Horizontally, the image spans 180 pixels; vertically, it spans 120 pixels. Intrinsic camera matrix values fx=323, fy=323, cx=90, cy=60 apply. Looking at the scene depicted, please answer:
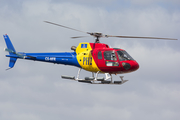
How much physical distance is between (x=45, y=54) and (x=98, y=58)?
7359 millimetres

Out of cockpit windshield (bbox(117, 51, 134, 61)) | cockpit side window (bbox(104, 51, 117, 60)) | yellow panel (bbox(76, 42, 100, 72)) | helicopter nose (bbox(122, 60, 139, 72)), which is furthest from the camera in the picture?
yellow panel (bbox(76, 42, 100, 72))

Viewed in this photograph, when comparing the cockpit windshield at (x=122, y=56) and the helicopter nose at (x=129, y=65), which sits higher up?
the cockpit windshield at (x=122, y=56)

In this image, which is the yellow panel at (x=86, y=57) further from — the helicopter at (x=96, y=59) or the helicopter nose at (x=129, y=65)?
the helicopter nose at (x=129, y=65)

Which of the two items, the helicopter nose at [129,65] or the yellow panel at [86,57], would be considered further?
the yellow panel at [86,57]

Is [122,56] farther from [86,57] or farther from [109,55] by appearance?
[86,57]

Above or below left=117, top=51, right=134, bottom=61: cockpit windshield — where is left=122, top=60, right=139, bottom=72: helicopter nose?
below

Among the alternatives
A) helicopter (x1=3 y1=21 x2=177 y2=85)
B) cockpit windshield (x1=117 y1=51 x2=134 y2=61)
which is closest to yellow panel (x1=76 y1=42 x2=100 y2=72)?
helicopter (x1=3 y1=21 x2=177 y2=85)

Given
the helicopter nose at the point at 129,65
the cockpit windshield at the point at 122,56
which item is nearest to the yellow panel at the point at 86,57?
the cockpit windshield at the point at 122,56

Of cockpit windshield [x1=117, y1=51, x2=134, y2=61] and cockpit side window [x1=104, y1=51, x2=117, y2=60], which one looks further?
cockpit side window [x1=104, y1=51, x2=117, y2=60]

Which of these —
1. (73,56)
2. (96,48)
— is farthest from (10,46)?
(96,48)

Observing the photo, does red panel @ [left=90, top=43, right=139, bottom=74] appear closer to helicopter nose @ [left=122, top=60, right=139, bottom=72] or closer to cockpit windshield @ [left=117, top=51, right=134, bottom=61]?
helicopter nose @ [left=122, top=60, right=139, bottom=72]

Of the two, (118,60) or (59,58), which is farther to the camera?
(59,58)

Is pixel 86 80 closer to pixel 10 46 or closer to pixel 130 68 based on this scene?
pixel 130 68

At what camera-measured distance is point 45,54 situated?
40.0m
